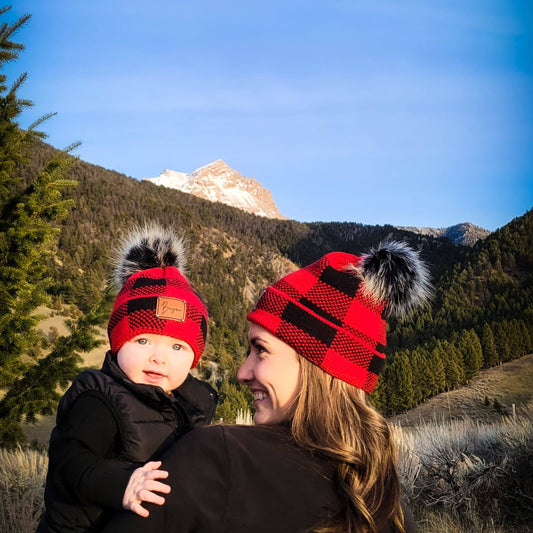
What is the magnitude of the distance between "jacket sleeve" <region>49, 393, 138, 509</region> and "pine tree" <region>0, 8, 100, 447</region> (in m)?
3.73

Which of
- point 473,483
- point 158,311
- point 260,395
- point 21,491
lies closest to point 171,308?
point 158,311

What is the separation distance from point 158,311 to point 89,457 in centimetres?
77

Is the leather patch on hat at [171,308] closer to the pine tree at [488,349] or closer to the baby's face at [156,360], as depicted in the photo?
the baby's face at [156,360]

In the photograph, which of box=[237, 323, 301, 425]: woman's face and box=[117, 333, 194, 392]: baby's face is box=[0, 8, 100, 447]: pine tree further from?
box=[237, 323, 301, 425]: woman's face

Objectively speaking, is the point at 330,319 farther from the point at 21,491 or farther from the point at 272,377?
the point at 21,491

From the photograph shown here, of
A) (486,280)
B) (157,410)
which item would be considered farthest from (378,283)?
(486,280)

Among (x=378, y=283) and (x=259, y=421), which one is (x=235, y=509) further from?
(x=378, y=283)

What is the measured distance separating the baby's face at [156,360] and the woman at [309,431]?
739mm

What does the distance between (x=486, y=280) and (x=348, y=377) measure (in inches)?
3348

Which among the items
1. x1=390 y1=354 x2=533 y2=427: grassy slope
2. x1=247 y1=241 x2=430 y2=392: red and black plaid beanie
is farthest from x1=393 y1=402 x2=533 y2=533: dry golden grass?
x1=390 y1=354 x2=533 y2=427: grassy slope

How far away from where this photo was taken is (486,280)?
7800 centimetres

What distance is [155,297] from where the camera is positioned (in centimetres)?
229

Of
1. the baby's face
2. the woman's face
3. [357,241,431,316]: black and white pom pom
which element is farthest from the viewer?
the baby's face

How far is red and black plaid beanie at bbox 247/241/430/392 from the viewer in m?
1.44
